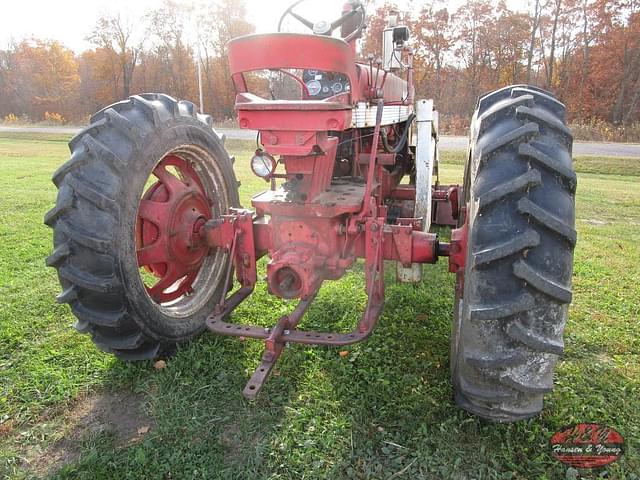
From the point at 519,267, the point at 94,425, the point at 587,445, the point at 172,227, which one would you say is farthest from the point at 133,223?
the point at 587,445

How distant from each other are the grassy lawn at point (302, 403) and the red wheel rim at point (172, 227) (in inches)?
19.6

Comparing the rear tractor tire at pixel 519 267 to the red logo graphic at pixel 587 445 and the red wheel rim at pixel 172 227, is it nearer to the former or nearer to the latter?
the red logo graphic at pixel 587 445

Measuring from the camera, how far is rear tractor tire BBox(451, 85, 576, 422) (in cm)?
212

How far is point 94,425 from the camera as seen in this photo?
8.94ft

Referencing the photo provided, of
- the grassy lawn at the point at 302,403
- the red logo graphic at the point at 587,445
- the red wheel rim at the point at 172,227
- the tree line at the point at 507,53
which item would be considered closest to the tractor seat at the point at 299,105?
the red wheel rim at the point at 172,227

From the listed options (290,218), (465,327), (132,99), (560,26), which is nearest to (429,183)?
(290,218)

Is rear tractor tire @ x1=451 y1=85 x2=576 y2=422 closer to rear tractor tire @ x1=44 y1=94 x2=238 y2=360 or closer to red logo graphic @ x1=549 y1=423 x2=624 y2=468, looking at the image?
red logo graphic @ x1=549 y1=423 x2=624 y2=468

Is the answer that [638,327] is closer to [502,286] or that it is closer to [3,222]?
[502,286]

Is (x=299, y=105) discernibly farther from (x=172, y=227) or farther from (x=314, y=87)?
(x=172, y=227)

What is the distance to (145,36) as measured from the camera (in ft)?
135

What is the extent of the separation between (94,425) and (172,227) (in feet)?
4.17

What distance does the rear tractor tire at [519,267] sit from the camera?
2.12m

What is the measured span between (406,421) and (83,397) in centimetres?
189

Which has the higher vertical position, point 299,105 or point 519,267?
point 299,105
